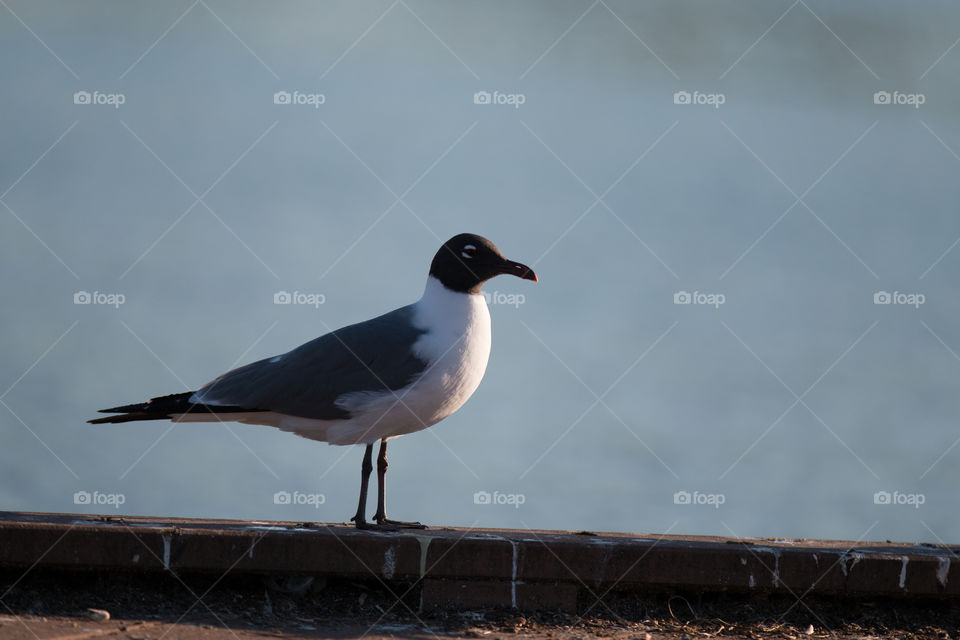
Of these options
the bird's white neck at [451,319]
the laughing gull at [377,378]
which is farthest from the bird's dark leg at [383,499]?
the bird's white neck at [451,319]

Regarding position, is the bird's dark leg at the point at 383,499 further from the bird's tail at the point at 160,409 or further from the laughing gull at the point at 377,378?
the bird's tail at the point at 160,409

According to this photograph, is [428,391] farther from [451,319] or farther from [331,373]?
[331,373]

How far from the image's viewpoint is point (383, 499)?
22.7ft

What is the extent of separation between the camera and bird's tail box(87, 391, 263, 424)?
22.5 ft

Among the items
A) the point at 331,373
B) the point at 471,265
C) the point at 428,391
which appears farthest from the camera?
the point at 471,265

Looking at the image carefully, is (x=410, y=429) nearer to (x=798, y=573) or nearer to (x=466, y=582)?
Result: (x=466, y=582)

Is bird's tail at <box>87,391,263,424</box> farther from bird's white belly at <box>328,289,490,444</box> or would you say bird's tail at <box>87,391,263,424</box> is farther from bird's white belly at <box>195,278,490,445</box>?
bird's white belly at <box>328,289,490,444</box>

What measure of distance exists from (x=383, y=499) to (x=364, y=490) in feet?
0.77

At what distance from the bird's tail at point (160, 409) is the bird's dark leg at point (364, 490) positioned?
2.74 feet

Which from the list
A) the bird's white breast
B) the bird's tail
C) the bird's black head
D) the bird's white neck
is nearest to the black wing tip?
the bird's tail

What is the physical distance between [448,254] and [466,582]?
2.42 m

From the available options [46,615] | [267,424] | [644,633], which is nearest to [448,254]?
[267,424]

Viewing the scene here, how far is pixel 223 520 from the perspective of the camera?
20.9ft

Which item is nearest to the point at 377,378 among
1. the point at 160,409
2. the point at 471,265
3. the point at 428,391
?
the point at 428,391
